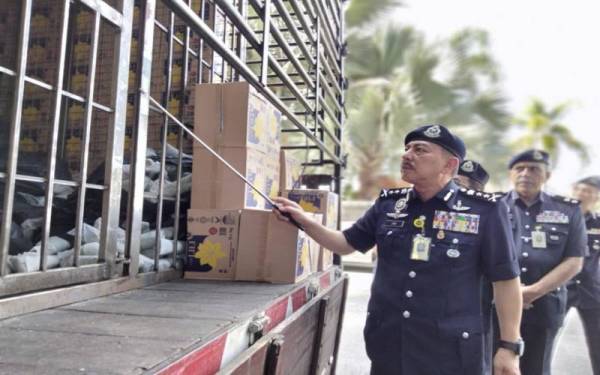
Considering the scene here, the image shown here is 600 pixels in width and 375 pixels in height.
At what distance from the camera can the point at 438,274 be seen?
5.93 ft

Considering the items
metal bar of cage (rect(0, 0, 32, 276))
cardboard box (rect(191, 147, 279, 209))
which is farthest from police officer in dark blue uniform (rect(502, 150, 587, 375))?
metal bar of cage (rect(0, 0, 32, 276))

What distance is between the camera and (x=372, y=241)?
2.24 m

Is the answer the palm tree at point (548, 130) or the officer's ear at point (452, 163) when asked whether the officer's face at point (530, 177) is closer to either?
the officer's ear at point (452, 163)

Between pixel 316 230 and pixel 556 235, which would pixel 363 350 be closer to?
pixel 556 235

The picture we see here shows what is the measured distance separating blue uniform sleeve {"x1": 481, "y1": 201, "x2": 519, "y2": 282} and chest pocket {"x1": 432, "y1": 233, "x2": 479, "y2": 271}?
4cm


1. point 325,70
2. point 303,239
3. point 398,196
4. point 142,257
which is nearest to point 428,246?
point 398,196

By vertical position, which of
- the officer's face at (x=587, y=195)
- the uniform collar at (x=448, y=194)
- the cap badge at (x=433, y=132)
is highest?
the cap badge at (x=433, y=132)

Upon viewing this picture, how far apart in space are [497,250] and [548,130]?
22432 mm

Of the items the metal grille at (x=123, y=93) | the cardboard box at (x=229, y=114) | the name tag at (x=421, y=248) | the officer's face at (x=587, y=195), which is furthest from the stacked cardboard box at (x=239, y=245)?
the officer's face at (x=587, y=195)

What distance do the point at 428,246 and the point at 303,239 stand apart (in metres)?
0.66

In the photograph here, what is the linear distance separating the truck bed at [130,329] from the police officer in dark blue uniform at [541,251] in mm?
1675

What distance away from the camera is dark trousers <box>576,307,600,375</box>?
3.18 meters

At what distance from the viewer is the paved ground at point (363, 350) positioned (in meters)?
4.02

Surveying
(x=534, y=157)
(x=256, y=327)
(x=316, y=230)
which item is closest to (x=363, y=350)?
(x=534, y=157)
